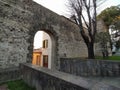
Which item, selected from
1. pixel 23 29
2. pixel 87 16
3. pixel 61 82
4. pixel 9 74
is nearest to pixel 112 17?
pixel 87 16

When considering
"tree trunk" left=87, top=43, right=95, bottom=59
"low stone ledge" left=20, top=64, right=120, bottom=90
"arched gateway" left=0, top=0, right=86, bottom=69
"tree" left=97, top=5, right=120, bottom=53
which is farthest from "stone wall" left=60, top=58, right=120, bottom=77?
"tree" left=97, top=5, right=120, bottom=53

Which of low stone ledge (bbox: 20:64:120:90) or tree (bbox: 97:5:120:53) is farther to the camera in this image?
tree (bbox: 97:5:120:53)

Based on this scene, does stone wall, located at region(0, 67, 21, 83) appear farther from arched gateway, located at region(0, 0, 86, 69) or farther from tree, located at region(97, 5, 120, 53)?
tree, located at region(97, 5, 120, 53)

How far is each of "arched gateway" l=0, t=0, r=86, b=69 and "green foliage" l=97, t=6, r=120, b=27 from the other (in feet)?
38.4

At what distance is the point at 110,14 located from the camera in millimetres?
17953

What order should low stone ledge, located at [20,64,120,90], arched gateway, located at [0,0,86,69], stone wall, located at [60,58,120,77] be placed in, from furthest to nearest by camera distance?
1. stone wall, located at [60,58,120,77]
2. arched gateway, located at [0,0,86,69]
3. low stone ledge, located at [20,64,120,90]

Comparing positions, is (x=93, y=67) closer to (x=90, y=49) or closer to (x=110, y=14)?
(x=90, y=49)

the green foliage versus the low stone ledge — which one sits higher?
the green foliage

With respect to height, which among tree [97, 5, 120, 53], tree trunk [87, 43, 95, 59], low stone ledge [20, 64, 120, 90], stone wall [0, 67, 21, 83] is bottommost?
stone wall [0, 67, 21, 83]

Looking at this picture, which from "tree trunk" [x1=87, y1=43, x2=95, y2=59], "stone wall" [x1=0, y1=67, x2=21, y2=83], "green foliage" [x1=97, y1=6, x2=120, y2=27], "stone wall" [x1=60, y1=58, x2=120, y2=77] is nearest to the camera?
"stone wall" [x1=0, y1=67, x2=21, y2=83]

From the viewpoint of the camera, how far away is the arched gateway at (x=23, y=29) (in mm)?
5504

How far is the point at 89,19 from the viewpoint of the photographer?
32.0ft

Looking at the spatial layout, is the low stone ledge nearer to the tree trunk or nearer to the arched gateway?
the arched gateway

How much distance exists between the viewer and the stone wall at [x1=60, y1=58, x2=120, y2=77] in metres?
6.51
